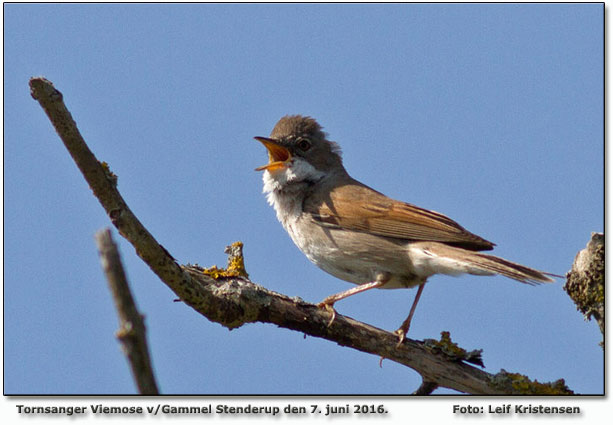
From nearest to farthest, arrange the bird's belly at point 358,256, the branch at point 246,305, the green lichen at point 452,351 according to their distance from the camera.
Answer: the branch at point 246,305 → the green lichen at point 452,351 → the bird's belly at point 358,256

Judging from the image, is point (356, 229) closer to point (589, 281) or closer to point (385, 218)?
point (385, 218)

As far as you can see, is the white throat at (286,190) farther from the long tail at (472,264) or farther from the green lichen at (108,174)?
the green lichen at (108,174)

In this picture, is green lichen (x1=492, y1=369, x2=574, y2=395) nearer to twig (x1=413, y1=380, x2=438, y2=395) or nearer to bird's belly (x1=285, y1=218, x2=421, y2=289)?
twig (x1=413, y1=380, x2=438, y2=395)

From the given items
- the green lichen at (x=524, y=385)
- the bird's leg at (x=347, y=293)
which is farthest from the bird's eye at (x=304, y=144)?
the green lichen at (x=524, y=385)

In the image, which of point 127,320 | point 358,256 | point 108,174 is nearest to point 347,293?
point 358,256

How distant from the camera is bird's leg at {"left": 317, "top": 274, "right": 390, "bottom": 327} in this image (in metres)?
5.93

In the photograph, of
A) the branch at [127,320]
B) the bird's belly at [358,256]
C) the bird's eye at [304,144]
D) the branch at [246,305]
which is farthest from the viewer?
the bird's eye at [304,144]

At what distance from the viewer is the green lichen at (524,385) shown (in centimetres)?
554

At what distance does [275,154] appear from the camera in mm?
7895

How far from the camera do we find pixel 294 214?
743 cm

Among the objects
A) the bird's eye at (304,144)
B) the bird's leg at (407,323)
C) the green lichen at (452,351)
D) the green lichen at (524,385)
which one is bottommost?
the green lichen at (524,385)

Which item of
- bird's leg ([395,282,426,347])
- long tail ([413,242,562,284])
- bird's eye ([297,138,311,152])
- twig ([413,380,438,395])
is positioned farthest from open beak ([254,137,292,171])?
twig ([413,380,438,395])

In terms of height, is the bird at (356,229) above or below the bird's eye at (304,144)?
below

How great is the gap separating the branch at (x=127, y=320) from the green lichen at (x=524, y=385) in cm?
427
